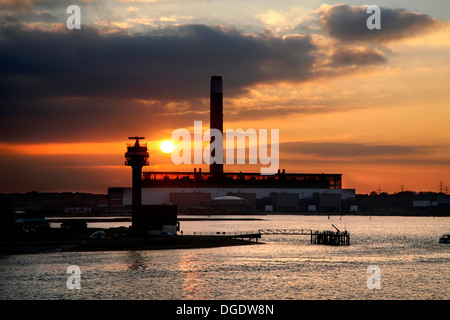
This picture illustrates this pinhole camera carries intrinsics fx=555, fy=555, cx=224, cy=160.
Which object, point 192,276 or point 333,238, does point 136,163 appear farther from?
point 333,238

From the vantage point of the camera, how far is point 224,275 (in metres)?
71.1

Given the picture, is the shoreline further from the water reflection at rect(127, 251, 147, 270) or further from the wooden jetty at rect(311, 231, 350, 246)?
the wooden jetty at rect(311, 231, 350, 246)

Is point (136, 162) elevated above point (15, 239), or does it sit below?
above

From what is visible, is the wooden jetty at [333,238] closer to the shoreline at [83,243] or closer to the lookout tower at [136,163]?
the shoreline at [83,243]

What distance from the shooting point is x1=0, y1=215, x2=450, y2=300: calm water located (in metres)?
58.6

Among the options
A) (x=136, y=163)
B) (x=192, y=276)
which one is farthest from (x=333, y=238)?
(x=192, y=276)

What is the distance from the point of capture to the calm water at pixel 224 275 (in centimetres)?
5858

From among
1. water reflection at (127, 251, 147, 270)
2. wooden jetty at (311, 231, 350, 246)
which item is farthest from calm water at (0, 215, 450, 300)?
wooden jetty at (311, 231, 350, 246)

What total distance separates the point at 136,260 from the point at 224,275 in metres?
18.1
